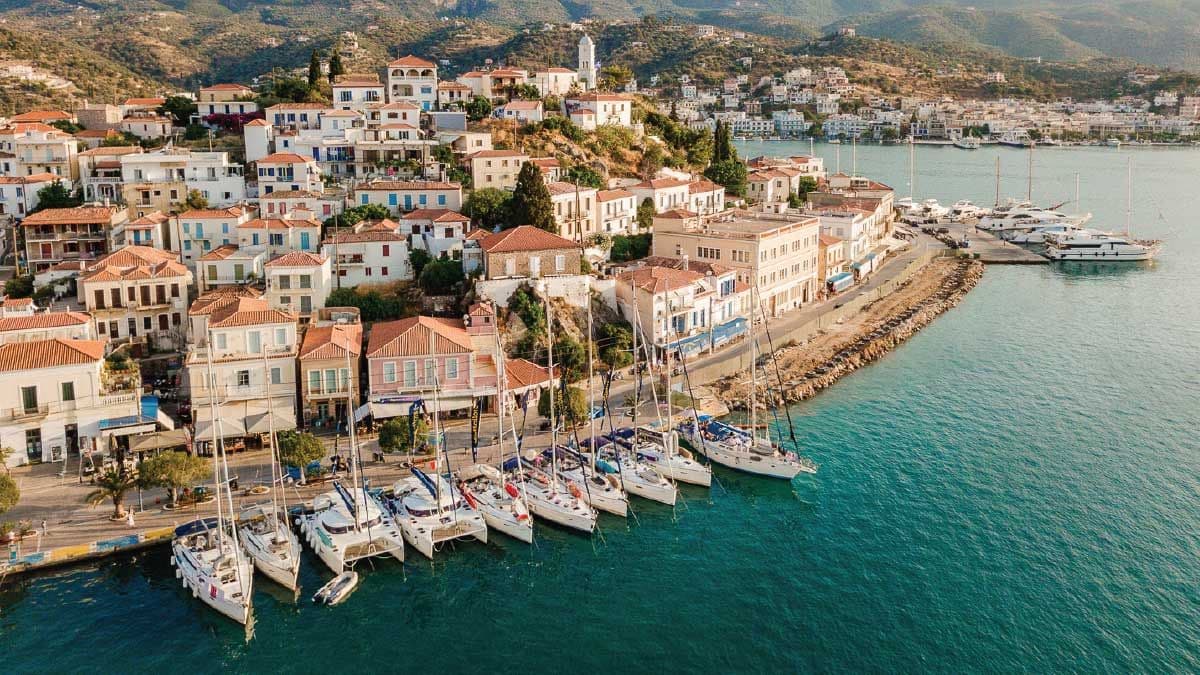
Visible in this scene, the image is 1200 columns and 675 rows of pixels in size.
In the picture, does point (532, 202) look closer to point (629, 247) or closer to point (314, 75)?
point (629, 247)

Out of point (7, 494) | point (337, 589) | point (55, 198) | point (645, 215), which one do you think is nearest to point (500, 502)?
point (337, 589)

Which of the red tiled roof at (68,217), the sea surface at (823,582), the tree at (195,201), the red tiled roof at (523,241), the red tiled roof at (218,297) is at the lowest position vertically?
the sea surface at (823,582)

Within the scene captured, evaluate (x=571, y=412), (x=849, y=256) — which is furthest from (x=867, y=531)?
(x=849, y=256)

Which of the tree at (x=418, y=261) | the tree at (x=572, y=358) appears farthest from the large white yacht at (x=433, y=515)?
the tree at (x=418, y=261)

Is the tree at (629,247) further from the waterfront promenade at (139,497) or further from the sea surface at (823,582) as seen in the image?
the sea surface at (823,582)

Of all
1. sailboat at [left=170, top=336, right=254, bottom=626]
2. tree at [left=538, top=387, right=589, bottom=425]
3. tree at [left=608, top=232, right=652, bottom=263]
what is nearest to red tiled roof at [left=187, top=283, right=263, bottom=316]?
sailboat at [left=170, top=336, right=254, bottom=626]

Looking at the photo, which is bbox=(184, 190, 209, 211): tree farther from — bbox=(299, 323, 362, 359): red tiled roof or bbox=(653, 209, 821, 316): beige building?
bbox=(653, 209, 821, 316): beige building

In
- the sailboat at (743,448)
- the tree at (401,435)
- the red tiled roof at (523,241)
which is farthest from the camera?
the red tiled roof at (523,241)
